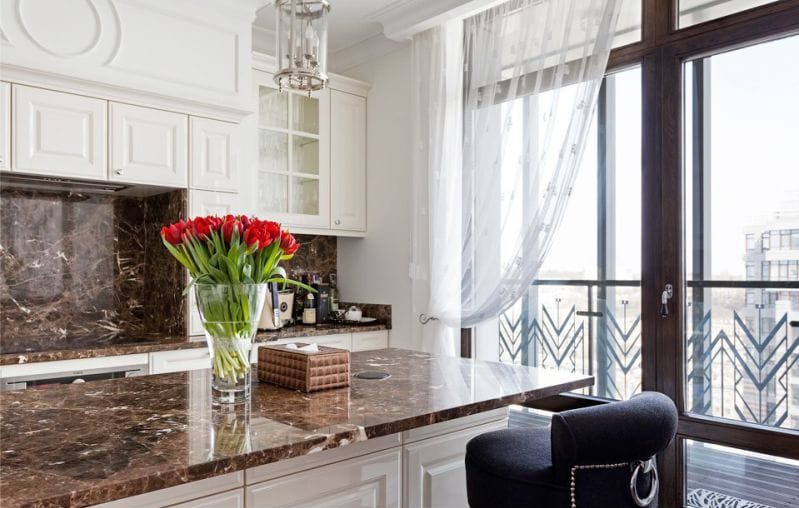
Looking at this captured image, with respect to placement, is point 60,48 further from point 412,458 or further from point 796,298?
point 796,298

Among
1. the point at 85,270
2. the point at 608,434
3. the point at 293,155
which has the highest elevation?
the point at 293,155

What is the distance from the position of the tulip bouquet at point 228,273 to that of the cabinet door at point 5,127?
5.34 feet

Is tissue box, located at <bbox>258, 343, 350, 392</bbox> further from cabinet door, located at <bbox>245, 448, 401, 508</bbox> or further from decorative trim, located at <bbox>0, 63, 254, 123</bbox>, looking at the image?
decorative trim, located at <bbox>0, 63, 254, 123</bbox>

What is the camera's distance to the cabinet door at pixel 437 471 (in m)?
1.60

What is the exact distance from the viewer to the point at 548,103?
2.98 m

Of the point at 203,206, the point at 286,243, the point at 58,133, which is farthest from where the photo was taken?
the point at 203,206

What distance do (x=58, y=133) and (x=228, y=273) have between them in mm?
1835

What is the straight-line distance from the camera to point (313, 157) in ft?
13.0

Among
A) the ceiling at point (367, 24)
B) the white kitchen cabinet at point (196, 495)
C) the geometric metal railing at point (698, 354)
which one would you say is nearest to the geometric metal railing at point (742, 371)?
the geometric metal railing at point (698, 354)

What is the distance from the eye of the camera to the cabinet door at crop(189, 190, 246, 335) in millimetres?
3193

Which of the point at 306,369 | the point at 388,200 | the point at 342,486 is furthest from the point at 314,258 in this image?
the point at 342,486

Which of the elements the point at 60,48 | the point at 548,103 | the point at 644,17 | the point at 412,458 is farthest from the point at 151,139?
the point at 644,17

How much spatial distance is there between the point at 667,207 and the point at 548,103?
773 millimetres

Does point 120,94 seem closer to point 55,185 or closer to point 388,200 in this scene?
point 55,185
